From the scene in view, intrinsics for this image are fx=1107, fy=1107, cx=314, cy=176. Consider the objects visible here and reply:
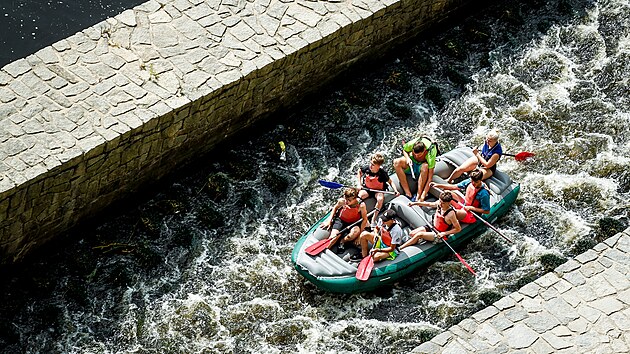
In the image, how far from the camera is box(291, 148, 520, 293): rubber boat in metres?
13.6

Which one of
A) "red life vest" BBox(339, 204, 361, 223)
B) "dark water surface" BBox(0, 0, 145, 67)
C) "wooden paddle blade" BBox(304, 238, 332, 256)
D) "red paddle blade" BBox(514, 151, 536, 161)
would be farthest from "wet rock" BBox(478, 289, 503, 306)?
"dark water surface" BBox(0, 0, 145, 67)

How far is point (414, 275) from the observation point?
1420cm

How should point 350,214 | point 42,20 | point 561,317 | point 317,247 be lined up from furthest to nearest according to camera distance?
point 42,20 < point 350,214 < point 317,247 < point 561,317

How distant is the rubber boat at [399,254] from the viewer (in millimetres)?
13625

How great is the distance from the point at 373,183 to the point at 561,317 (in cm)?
303

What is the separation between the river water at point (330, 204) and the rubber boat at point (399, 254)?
0.90ft

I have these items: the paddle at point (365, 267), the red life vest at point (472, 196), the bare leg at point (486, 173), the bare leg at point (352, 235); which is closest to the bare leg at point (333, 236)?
the bare leg at point (352, 235)

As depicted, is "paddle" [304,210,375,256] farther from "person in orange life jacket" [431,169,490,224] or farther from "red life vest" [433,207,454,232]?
"person in orange life jacket" [431,169,490,224]

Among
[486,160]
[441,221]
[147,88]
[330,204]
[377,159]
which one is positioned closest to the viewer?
[441,221]

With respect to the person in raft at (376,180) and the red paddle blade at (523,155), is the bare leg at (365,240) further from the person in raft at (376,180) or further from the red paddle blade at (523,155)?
the red paddle blade at (523,155)

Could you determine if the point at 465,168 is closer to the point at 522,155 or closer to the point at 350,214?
the point at 522,155

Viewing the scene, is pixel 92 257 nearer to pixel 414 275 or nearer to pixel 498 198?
pixel 414 275

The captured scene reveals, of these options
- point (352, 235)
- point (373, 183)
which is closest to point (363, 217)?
point (352, 235)

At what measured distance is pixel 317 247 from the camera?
1380cm
